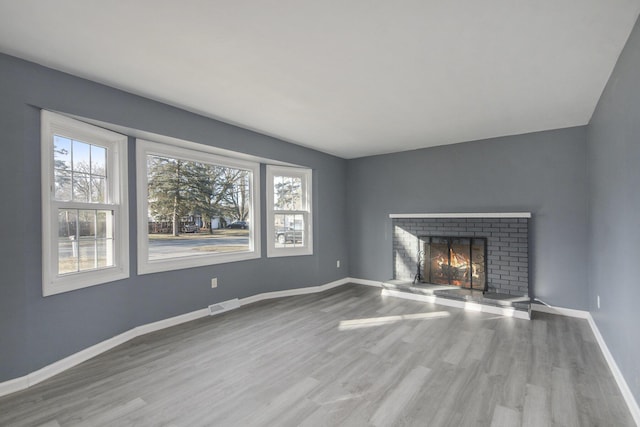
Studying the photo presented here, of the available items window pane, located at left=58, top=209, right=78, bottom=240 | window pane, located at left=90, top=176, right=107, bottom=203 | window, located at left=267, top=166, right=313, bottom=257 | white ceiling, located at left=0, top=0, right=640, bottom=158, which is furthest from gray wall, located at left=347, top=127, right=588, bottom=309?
window pane, located at left=58, top=209, right=78, bottom=240

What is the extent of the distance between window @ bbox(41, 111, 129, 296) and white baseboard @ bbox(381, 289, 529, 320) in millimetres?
3723

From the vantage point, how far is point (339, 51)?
2102 millimetres

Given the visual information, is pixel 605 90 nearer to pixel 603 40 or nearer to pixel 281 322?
pixel 603 40

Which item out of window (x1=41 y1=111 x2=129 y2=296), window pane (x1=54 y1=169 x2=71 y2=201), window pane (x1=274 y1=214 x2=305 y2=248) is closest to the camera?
window (x1=41 y1=111 x2=129 y2=296)

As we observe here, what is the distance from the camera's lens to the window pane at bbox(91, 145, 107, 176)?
9.33ft

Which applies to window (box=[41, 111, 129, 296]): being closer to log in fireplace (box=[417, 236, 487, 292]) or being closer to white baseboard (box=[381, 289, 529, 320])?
white baseboard (box=[381, 289, 529, 320])

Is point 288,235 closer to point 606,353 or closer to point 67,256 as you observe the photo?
point 67,256

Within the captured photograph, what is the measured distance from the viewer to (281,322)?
→ 356cm

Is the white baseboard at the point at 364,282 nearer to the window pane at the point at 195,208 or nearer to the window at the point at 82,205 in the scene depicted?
the window pane at the point at 195,208

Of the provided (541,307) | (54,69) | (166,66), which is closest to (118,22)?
(166,66)

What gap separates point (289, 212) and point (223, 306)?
177 cm

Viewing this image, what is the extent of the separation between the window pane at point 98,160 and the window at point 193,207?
0.30m

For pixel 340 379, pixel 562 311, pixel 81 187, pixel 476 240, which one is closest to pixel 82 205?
pixel 81 187

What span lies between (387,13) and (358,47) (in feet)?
1.20
